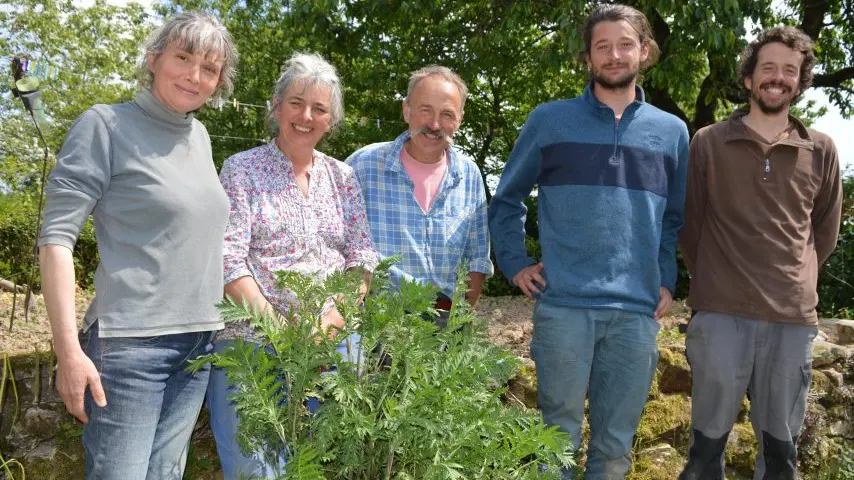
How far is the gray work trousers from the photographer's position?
3.08 m

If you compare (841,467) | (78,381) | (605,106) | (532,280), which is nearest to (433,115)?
(605,106)

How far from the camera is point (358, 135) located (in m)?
11.5

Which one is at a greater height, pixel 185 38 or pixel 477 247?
pixel 185 38

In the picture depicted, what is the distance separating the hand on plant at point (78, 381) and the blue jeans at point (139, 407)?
6cm

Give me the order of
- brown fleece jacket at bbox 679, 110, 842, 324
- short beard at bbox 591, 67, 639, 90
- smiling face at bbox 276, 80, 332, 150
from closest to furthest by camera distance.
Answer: smiling face at bbox 276, 80, 332, 150 → short beard at bbox 591, 67, 639, 90 → brown fleece jacket at bbox 679, 110, 842, 324

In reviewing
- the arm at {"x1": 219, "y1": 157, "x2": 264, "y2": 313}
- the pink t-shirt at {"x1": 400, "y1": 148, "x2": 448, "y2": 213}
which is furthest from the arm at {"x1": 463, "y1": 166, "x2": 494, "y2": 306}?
the arm at {"x1": 219, "y1": 157, "x2": 264, "y2": 313}

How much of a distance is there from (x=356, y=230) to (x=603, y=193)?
970mm

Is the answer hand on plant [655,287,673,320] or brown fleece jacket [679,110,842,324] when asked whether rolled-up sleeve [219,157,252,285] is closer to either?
hand on plant [655,287,673,320]

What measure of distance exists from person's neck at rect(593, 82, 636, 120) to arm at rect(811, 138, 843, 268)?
96 centimetres

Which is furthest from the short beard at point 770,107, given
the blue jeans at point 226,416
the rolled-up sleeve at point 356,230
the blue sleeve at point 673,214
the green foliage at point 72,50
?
the green foliage at point 72,50

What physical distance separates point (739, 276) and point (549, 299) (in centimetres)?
83

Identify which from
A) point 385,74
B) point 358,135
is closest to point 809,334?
point 385,74

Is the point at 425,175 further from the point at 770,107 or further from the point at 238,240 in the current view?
the point at 770,107

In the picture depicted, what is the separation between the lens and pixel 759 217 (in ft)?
10.1
